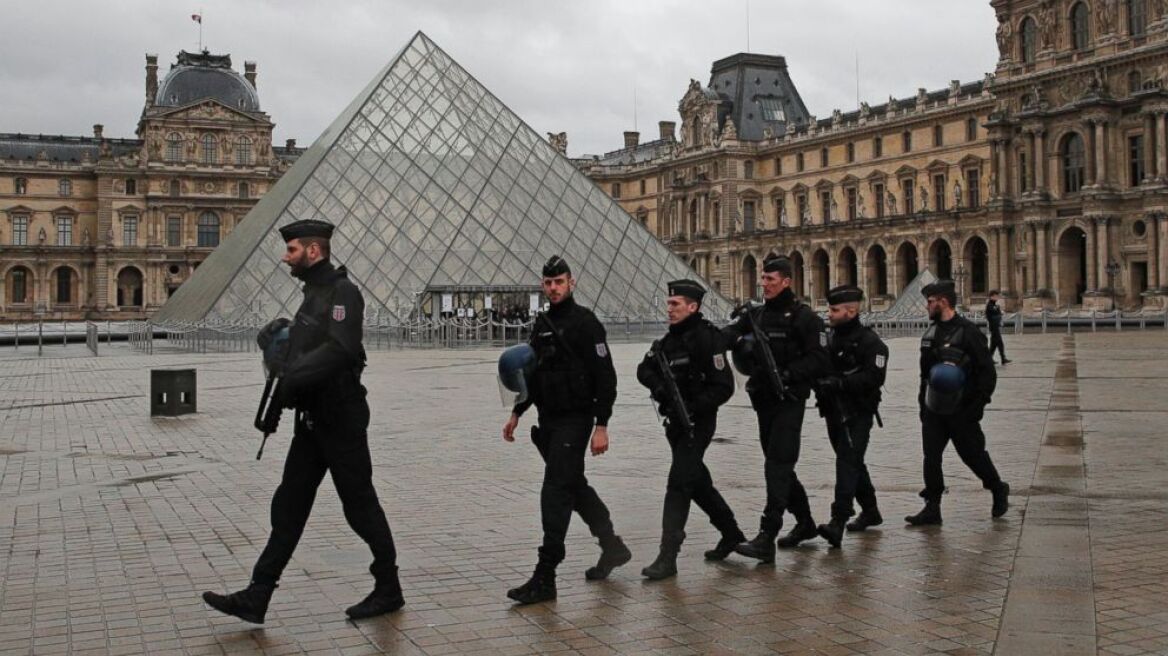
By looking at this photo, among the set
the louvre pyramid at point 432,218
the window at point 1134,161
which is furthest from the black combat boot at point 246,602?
the window at point 1134,161

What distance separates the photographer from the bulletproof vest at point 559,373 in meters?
5.25

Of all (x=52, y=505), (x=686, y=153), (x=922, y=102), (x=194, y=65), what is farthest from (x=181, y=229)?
(x=52, y=505)

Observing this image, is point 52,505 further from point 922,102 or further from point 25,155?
point 25,155

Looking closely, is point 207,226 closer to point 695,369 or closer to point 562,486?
point 695,369

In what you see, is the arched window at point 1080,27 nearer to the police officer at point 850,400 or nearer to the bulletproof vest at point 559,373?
the police officer at point 850,400

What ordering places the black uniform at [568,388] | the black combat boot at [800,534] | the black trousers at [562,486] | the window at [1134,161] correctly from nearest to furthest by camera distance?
the black trousers at [562,486]
the black uniform at [568,388]
the black combat boot at [800,534]
the window at [1134,161]

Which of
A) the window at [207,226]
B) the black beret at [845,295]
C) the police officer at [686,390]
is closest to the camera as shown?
the police officer at [686,390]

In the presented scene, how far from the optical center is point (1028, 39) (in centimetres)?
5047

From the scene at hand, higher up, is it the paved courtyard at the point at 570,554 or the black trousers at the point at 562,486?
the black trousers at the point at 562,486

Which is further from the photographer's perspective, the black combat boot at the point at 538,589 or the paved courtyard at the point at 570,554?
the black combat boot at the point at 538,589

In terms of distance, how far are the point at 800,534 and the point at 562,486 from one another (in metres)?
1.59

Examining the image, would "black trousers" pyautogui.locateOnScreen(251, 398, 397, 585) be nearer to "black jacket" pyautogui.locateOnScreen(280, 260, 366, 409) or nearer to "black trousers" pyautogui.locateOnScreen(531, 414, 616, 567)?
"black jacket" pyautogui.locateOnScreen(280, 260, 366, 409)

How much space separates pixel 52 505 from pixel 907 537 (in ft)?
17.2

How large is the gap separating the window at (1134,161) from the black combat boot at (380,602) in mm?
47709
